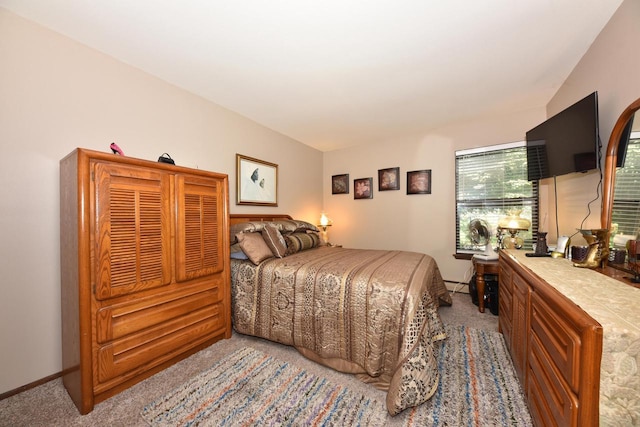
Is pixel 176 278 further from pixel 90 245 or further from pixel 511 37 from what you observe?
pixel 511 37

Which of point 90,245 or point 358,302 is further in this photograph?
point 358,302

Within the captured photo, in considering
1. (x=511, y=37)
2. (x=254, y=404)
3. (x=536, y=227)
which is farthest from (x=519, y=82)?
(x=254, y=404)

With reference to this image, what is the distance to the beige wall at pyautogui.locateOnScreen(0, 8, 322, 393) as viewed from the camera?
1.58 meters

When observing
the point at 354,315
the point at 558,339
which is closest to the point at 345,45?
the point at 354,315

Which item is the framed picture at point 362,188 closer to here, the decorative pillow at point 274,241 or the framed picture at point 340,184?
the framed picture at point 340,184

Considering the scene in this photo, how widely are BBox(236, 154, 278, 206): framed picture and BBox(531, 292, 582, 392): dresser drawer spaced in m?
2.99

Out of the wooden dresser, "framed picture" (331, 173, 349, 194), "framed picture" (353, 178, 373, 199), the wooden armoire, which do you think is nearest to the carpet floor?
the wooden armoire

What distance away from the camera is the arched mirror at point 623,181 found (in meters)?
1.35

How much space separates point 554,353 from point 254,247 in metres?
2.14

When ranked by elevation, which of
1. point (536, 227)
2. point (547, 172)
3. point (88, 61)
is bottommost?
point (536, 227)

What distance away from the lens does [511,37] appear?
180cm

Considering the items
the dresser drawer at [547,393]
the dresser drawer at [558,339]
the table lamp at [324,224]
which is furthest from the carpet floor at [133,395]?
the table lamp at [324,224]

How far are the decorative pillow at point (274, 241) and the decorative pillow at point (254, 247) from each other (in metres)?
0.05

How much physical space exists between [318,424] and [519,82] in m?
3.45
